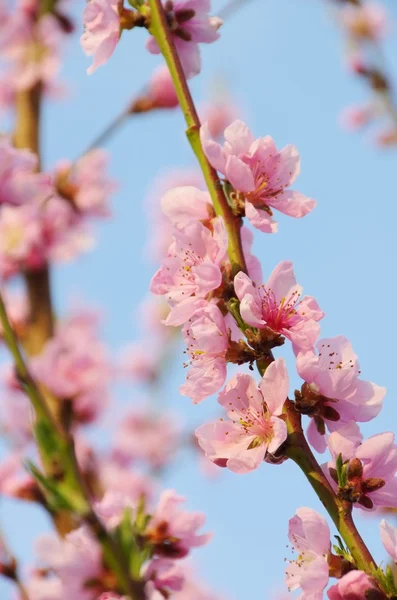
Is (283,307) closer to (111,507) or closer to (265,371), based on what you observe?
(265,371)

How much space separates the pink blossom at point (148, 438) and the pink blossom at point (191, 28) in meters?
4.64

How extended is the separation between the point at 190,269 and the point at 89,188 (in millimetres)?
2470

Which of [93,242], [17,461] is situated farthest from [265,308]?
[93,242]

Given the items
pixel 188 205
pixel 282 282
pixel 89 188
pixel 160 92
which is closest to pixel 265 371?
pixel 282 282

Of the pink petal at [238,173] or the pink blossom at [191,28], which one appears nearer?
the pink petal at [238,173]

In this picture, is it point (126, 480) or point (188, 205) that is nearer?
point (188, 205)

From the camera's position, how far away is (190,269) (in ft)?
4.57

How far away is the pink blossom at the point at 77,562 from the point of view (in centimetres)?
126

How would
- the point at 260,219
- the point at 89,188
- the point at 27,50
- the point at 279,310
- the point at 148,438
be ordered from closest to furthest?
the point at 279,310 → the point at 260,219 → the point at 89,188 → the point at 27,50 → the point at 148,438

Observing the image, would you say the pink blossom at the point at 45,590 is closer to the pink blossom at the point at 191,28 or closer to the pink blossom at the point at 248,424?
the pink blossom at the point at 248,424

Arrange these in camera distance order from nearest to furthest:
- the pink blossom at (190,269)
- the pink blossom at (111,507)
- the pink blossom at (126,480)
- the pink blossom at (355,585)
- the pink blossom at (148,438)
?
the pink blossom at (355,585)
the pink blossom at (190,269)
the pink blossom at (111,507)
the pink blossom at (126,480)
the pink blossom at (148,438)

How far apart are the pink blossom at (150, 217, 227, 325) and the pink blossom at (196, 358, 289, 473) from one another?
157mm

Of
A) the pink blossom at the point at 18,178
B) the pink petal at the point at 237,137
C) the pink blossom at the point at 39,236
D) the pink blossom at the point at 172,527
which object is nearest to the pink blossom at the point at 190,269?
the pink petal at the point at 237,137

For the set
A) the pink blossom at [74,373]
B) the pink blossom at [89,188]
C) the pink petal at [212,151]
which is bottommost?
the pink blossom at [74,373]
